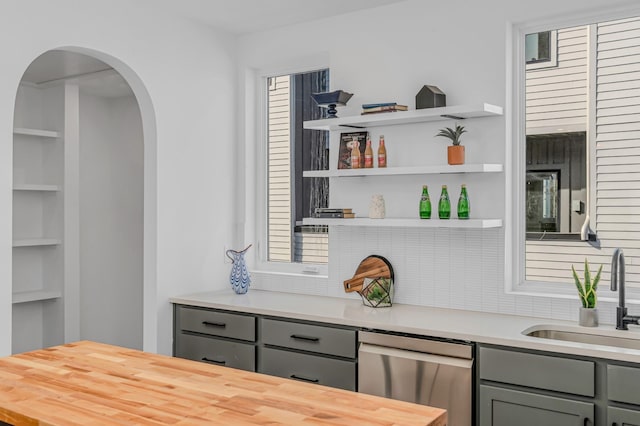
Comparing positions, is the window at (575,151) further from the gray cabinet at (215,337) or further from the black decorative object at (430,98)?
the gray cabinet at (215,337)

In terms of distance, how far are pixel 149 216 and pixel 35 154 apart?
1778mm

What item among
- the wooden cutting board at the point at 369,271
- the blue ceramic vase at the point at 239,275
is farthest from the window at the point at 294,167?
the wooden cutting board at the point at 369,271

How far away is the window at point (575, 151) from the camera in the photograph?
3207 mm

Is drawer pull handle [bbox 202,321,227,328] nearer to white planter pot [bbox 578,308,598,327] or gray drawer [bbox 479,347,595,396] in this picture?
gray drawer [bbox 479,347,595,396]

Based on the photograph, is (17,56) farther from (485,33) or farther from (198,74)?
(485,33)

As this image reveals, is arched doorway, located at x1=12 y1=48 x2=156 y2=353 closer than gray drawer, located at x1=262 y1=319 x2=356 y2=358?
No

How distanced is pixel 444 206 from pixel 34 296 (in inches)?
129

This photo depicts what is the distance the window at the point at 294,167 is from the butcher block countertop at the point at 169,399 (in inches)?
85.8

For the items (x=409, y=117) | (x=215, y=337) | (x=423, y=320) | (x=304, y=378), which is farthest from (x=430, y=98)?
(x=215, y=337)

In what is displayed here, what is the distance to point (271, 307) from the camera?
364 cm

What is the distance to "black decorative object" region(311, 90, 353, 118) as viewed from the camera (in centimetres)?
384

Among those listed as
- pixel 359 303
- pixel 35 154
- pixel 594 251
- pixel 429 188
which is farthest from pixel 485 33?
pixel 35 154

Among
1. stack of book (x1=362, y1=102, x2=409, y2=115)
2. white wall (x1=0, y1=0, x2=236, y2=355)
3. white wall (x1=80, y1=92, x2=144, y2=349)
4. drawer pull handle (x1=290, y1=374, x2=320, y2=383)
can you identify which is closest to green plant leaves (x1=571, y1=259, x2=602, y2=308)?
stack of book (x1=362, y1=102, x2=409, y2=115)

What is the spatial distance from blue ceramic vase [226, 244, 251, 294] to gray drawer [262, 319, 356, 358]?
645 mm
